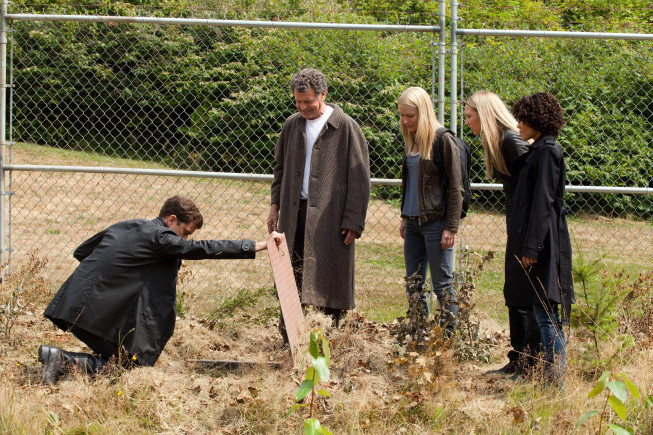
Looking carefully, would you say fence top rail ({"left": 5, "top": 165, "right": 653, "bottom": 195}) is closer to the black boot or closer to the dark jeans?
the dark jeans

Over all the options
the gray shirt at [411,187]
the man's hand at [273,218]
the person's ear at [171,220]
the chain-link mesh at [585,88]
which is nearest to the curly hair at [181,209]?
the person's ear at [171,220]

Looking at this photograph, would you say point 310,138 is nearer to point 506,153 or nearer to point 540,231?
point 506,153

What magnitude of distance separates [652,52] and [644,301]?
13.0ft

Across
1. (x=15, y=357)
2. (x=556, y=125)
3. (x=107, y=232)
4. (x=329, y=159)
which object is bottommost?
(x=15, y=357)

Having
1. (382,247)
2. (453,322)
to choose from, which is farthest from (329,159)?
(382,247)

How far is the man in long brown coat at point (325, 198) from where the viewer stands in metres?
4.38

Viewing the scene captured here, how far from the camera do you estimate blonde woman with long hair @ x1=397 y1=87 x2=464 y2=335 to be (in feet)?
13.6

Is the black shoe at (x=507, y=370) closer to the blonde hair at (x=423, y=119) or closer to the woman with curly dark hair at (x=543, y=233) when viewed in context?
the woman with curly dark hair at (x=543, y=233)

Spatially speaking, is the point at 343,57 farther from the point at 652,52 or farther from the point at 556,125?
the point at 652,52

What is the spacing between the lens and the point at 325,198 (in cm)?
439

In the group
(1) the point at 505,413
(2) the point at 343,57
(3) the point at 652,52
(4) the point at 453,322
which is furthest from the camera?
(3) the point at 652,52

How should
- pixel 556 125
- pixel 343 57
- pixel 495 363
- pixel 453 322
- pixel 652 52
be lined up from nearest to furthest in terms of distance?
pixel 556 125 → pixel 453 322 → pixel 495 363 → pixel 343 57 → pixel 652 52

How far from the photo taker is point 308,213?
438 centimetres

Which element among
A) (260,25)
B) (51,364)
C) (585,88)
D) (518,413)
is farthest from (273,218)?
(585,88)
